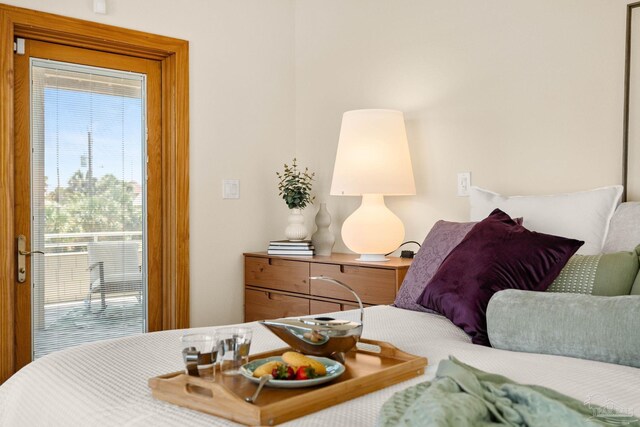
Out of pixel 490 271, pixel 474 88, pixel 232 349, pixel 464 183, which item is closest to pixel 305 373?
pixel 232 349

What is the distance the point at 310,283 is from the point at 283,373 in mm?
2054

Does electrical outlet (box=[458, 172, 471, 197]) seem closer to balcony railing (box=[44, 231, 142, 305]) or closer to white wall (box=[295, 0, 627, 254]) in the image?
white wall (box=[295, 0, 627, 254])

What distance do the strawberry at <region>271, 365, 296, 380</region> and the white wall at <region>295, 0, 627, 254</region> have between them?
182cm

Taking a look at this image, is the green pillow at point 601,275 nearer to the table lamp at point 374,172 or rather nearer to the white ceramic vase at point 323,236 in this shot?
the table lamp at point 374,172

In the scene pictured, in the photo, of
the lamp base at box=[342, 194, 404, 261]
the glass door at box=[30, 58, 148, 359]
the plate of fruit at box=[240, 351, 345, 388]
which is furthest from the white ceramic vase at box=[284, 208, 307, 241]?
the plate of fruit at box=[240, 351, 345, 388]

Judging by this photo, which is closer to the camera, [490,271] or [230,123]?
[490,271]

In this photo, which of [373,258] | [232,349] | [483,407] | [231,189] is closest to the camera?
[483,407]

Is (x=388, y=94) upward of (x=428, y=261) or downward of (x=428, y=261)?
upward

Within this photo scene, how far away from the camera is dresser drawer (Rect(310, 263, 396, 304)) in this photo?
2854mm

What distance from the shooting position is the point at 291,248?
136 inches

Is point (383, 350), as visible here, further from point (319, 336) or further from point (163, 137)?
point (163, 137)

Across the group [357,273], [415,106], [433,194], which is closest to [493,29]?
[415,106]

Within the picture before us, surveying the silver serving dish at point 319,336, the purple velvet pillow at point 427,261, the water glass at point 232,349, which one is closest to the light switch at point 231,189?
the purple velvet pillow at point 427,261

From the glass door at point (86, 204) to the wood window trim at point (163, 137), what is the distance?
0.42 ft
